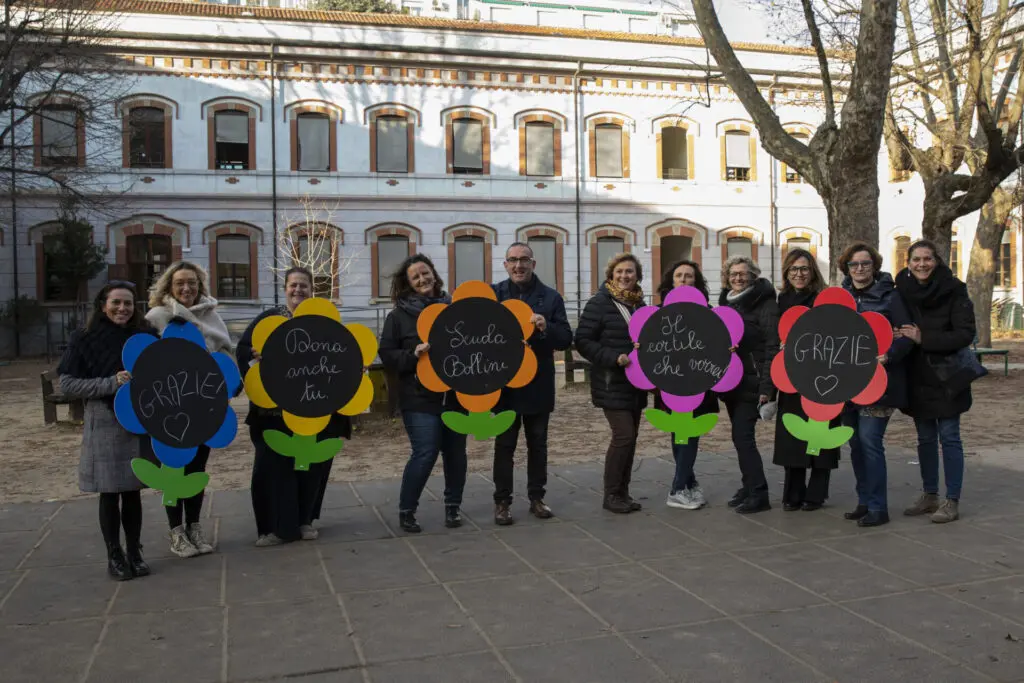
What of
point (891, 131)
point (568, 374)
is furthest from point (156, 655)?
point (891, 131)

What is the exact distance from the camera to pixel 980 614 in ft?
13.7

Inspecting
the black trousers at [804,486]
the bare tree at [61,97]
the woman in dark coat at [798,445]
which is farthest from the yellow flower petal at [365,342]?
the bare tree at [61,97]

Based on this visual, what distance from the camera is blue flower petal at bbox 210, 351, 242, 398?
5.34 metres

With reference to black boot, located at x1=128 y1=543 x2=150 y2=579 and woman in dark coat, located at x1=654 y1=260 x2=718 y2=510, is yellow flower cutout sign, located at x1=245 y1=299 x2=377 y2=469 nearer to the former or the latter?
black boot, located at x1=128 y1=543 x2=150 y2=579

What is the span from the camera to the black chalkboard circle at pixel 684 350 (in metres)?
6.20

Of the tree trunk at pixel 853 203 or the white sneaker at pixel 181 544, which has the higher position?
the tree trunk at pixel 853 203

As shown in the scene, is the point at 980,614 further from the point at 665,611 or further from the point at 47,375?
the point at 47,375

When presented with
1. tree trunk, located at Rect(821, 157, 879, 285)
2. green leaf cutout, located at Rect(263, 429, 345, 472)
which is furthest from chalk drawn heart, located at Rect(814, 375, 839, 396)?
tree trunk, located at Rect(821, 157, 879, 285)

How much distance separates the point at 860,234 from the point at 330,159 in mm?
18299

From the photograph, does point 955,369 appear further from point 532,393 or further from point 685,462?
point 532,393

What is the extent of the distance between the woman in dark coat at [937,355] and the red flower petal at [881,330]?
94mm

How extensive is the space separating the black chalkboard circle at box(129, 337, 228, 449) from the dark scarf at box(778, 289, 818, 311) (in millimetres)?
3898

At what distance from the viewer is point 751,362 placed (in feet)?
20.7

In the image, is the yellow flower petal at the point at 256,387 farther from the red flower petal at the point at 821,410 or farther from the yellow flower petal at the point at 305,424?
the red flower petal at the point at 821,410
